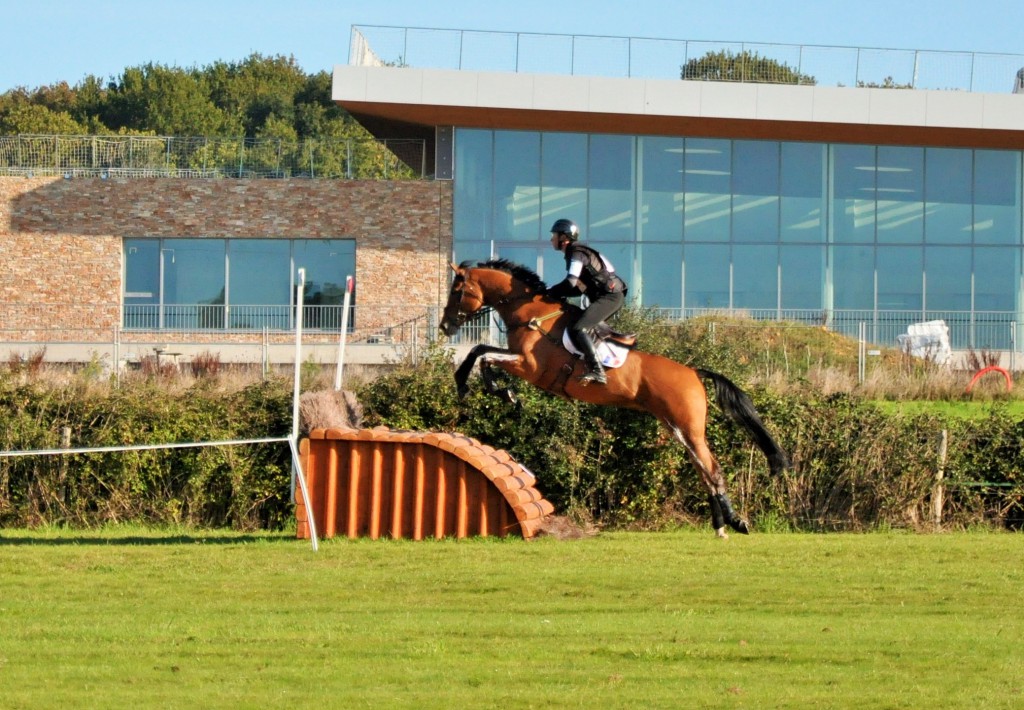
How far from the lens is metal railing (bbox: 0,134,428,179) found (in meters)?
40.9

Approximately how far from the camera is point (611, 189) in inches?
1577

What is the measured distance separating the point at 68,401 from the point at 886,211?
27.6 m

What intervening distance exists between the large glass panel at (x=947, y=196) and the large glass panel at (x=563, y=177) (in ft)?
31.3

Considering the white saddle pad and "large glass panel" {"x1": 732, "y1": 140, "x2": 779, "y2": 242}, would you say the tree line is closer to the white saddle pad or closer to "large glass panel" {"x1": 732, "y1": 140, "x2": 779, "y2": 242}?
"large glass panel" {"x1": 732, "y1": 140, "x2": 779, "y2": 242}

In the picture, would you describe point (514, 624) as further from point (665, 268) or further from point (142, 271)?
point (142, 271)

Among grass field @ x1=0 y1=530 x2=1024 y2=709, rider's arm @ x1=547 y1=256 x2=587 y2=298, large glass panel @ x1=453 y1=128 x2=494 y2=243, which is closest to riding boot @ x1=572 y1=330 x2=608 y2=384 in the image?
rider's arm @ x1=547 y1=256 x2=587 y2=298

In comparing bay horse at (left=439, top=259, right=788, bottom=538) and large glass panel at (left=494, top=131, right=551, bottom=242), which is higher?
large glass panel at (left=494, top=131, right=551, bottom=242)

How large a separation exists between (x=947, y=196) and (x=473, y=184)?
516 inches

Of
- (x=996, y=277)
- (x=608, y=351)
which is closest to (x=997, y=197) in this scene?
(x=996, y=277)

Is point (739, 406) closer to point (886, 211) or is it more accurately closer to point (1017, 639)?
point (1017, 639)

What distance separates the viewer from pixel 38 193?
134ft

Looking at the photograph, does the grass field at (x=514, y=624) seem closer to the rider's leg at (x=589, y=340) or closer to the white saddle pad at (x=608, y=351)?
the rider's leg at (x=589, y=340)

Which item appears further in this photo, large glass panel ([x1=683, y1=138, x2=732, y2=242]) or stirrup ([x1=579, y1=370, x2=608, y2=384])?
large glass panel ([x1=683, y1=138, x2=732, y2=242])

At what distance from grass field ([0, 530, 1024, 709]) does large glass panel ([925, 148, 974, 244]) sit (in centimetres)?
2622
